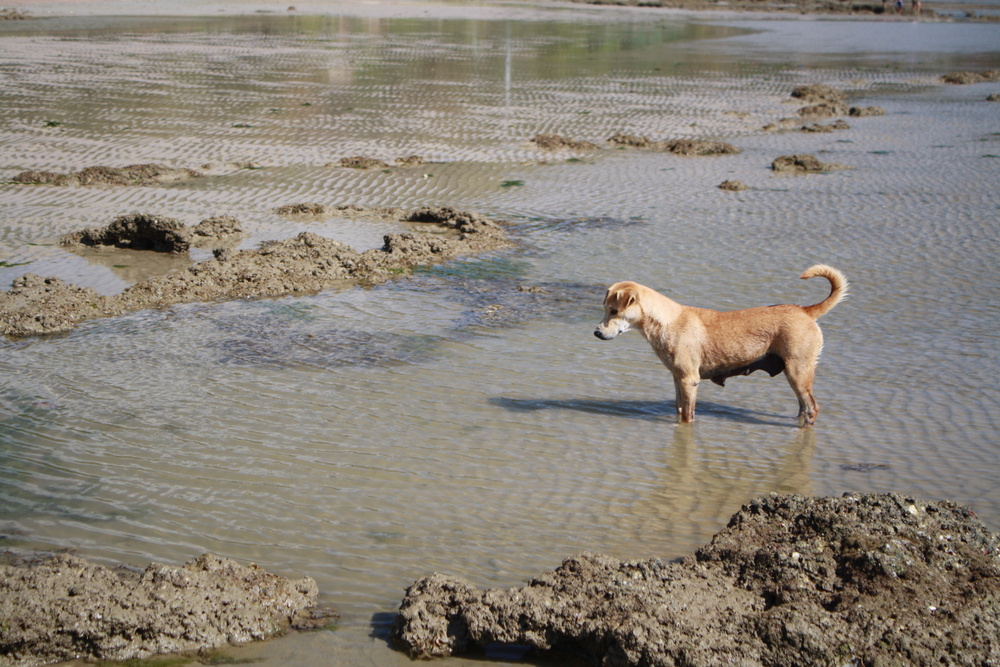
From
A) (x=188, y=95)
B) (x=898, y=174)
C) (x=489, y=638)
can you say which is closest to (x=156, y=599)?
(x=489, y=638)

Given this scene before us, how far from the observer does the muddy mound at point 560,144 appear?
17594mm

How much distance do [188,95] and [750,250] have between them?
14.8 m

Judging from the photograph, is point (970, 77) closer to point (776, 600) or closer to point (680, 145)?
point (680, 145)

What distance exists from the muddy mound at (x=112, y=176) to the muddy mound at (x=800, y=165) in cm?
992

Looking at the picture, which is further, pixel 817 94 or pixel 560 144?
pixel 817 94

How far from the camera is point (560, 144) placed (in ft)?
58.2

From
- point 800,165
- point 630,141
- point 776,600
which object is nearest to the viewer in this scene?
point 776,600

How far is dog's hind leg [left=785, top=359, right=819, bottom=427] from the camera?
677cm

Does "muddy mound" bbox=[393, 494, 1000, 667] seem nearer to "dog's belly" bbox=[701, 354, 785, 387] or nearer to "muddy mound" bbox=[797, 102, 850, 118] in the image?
"dog's belly" bbox=[701, 354, 785, 387]

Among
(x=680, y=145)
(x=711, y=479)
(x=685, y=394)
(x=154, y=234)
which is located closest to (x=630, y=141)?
(x=680, y=145)

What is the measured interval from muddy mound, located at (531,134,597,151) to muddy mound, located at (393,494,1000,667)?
1356cm

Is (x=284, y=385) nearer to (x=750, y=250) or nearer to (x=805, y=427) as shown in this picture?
(x=805, y=427)

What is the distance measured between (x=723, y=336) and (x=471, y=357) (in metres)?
2.38

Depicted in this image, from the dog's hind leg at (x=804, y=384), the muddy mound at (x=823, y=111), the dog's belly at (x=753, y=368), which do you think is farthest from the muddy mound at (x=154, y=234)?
the muddy mound at (x=823, y=111)
